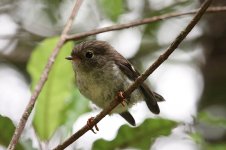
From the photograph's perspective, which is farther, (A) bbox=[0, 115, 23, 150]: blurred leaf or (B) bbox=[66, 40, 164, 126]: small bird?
(B) bbox=[66, 40, 164, 126]: small bird

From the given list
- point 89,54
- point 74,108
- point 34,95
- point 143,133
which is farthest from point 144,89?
point 34,95

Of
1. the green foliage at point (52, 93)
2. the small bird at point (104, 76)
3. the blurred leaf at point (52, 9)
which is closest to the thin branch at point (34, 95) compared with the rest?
the green foliage at point (52, 93)

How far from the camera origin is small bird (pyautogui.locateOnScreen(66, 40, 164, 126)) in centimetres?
397

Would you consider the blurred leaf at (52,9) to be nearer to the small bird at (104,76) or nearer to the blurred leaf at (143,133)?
the small bird at (104,76)

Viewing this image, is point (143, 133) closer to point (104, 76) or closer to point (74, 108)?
point (74, 108)

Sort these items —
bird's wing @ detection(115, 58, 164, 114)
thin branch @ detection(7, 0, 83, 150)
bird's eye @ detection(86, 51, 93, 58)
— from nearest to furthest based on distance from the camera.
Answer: thin branch @ detection(7, 0, 83, 150) < bird's wing @ detection(115, 58, 164, 114) < bird's eye @ detection(86, 51, 93, 58)

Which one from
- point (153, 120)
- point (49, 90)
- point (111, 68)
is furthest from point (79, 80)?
point (153, 120)

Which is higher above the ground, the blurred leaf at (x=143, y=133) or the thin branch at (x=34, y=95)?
the thin branch at (x=34, y=95)

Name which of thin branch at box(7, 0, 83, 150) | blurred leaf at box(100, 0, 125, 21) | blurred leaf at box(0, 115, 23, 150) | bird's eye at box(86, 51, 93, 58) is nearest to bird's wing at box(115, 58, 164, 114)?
bird's eye at box(86, 51, 93, 58)

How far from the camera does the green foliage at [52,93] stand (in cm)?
352

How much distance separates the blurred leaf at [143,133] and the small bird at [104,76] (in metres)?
0.57

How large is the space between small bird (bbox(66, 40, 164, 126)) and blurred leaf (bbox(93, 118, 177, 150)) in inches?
22.3

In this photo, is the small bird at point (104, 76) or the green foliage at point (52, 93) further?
the small bird at point (104, 76)

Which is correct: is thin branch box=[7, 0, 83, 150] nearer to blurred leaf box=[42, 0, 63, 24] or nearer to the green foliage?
the green foliage
